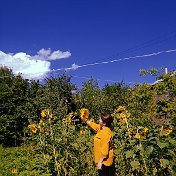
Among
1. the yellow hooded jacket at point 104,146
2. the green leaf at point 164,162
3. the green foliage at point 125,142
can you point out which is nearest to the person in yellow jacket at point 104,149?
the yellow hooded jacket at point 104,146

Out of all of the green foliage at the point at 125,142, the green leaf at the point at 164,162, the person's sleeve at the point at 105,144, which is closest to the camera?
the green leaf at the point at 164,162

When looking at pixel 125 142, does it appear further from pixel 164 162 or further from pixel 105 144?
pixel 164 162

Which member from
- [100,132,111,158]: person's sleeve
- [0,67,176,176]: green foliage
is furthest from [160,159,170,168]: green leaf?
[100,132,111,158]: person's sleeve

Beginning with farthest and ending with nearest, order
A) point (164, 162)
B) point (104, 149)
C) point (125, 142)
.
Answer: point (125, 142), point (104, 149), point (164, 162)

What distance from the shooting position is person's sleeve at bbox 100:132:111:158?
5.82 metres

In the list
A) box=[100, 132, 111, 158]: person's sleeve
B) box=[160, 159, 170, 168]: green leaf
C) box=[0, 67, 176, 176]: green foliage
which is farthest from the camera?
box=[100, 132, 111, 158]: person's sleeve

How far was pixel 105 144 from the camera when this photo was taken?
5.83m

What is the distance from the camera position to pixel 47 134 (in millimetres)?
7387

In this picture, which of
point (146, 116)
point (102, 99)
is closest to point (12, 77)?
Answer: point (102, 99)

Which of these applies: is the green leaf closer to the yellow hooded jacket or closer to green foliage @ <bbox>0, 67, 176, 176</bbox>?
green foliage @ <bbox>0, 67, 176, 176</bbox>

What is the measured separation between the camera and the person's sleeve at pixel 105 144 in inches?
229

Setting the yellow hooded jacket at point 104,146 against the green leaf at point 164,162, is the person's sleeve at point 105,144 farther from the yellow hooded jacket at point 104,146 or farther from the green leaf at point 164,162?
the green leaf at point 164,162

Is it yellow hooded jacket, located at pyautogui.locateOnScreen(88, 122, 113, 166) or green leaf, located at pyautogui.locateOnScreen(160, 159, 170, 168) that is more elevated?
yellow hooded jacket, located at pyautogui.locateOnScreen(88, 122, 113, 166)

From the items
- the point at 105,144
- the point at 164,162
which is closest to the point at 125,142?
the point at 105,144
